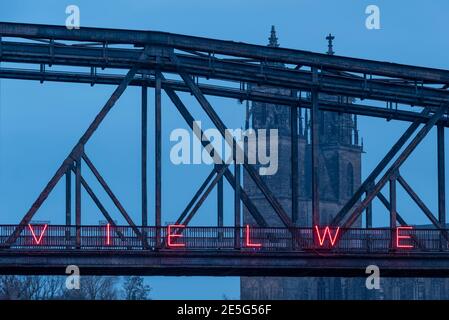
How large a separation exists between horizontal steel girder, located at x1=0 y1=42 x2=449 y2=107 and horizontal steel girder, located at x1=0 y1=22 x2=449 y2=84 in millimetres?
839

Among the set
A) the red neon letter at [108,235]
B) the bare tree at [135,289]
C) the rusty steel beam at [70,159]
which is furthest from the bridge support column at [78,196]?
the bare tree at [135,289]

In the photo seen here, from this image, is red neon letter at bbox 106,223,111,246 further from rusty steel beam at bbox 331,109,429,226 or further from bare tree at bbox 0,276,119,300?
bare tree at bbox 0,276,119,300

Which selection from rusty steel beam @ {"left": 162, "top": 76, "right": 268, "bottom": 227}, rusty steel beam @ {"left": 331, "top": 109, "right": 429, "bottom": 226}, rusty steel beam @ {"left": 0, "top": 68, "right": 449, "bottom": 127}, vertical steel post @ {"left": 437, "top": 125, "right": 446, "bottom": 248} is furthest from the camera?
vertical steel post @ {"left": 437, "top": 125, "right": 446, "bottom": 248}

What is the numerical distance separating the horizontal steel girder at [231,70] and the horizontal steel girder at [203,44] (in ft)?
2.75

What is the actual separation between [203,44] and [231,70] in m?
2.53

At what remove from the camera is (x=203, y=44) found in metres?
54.9

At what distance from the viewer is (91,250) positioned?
53.1m

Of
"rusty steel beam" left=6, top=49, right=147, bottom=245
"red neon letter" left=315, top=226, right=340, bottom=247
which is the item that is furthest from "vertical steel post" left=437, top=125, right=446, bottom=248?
"rusty steel beam" left=6, top=49, right=147, bottom=245

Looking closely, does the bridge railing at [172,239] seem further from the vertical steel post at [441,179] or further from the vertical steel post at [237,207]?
the vertical steel post at [441,179]

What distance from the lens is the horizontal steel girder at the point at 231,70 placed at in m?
54.8

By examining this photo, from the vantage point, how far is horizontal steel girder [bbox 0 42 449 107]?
54812mm
